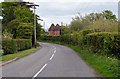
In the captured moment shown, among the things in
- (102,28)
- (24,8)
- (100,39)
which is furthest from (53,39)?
(100,39)

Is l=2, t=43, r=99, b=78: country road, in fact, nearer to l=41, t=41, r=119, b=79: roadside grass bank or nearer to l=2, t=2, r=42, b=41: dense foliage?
l=41, t=41, r=119, b=79: roadside grass bank

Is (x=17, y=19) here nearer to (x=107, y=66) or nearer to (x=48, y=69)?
(x=48, y=69)

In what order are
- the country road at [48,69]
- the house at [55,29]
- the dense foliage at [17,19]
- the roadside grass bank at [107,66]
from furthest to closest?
the house at [55,29], the dense foliage at [17,19], the country road at [48,69], the roadside grass bank at [107,66]

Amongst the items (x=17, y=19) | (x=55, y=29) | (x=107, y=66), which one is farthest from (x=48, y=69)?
(x=55, y=29)

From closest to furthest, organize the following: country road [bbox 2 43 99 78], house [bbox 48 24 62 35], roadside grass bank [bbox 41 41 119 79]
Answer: roadside grass bank [bbox 41 41 119 79] → country road [bbox 2 43 99 78] → house [bbox 48 24 62 35]

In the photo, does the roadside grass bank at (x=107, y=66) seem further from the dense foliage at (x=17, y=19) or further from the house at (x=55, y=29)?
the house at (x=55, y=29)

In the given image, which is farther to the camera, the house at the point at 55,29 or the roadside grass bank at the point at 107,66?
Answer: the house at the point at 55,29

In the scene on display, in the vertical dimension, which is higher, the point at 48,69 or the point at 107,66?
the point at 107,66

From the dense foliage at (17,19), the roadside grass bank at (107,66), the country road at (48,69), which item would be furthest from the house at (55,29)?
the roadside grass bank at (107,66)

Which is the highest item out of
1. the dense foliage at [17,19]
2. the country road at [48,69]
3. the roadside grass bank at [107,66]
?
the dense foliage at [17,19]

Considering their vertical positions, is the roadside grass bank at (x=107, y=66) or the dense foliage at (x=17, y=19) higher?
the dense foliage at (x=17, y=19)

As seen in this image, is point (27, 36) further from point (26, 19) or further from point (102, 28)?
point (102, 28)

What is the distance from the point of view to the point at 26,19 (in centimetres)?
4391

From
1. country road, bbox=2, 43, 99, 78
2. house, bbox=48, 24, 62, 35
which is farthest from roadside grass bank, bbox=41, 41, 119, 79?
house, bbox=48, 24, 62, 35
